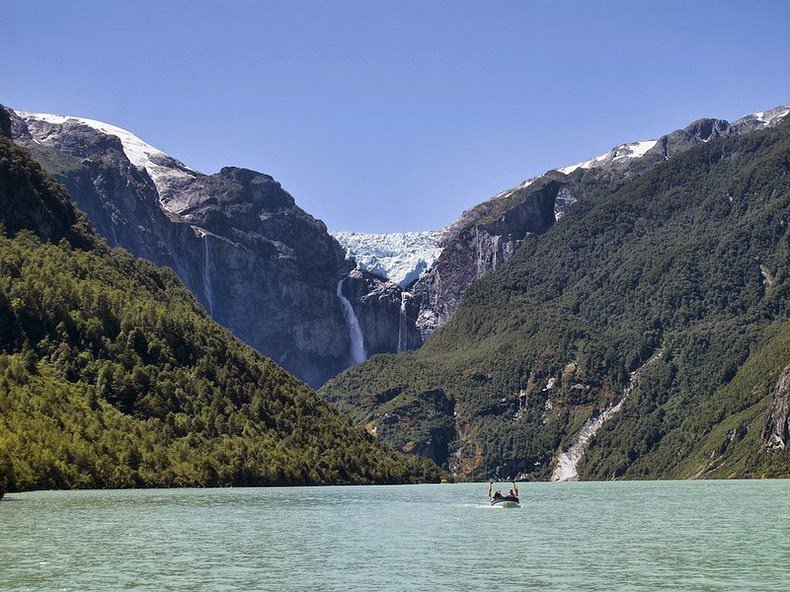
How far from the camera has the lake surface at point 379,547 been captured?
266ft

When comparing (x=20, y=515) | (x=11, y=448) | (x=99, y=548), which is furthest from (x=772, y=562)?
(x=11, y=448)

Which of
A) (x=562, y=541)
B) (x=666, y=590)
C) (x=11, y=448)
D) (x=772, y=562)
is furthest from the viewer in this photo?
(x=11, y=448)

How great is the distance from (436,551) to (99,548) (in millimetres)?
28545

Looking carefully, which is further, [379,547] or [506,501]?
[506,501]

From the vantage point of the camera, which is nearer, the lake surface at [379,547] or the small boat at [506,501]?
the lake surface at [379,547]

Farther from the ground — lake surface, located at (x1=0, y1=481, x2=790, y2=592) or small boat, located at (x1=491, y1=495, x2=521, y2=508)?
small boat, located at (x1=491, y1=495, x2=521, y2=508)

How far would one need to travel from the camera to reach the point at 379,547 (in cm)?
10519

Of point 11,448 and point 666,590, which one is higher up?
point 11,448

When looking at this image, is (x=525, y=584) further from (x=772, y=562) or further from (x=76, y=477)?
(x=76, y=477)

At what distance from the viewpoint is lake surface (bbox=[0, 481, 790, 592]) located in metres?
81.2

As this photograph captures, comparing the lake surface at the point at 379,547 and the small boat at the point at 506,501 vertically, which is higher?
the small boat at the point at 506,501

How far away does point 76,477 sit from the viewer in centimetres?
19450

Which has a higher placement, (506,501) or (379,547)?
(506,501)

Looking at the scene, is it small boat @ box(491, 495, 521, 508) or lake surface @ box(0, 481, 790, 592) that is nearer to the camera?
lake surface @ box(0, 481, 790, 592)
